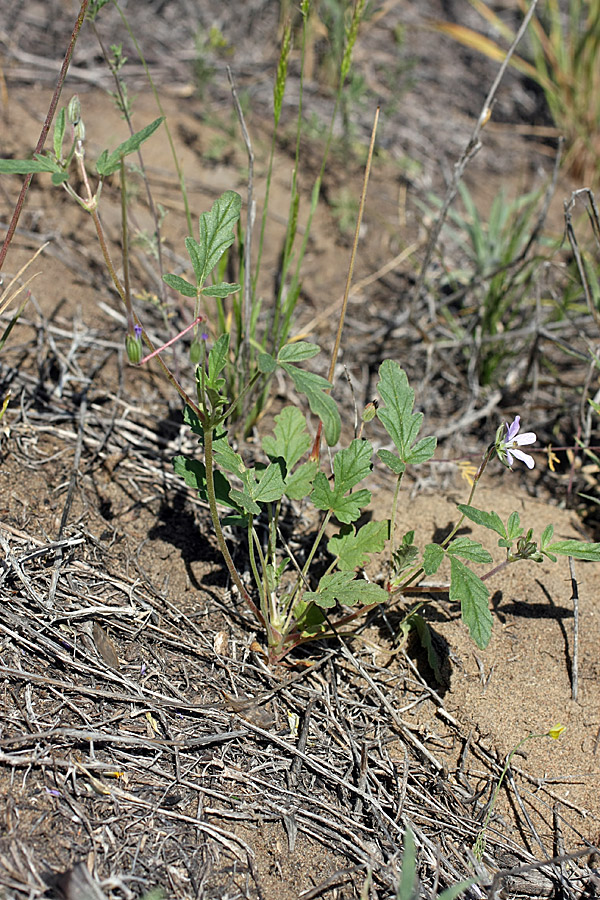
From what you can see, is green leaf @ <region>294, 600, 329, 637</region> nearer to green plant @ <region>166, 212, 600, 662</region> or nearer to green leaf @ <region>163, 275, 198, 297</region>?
green plant @ <region>166, 212, 600, 662</region>

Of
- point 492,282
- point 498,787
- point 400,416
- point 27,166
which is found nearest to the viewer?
point 27,166

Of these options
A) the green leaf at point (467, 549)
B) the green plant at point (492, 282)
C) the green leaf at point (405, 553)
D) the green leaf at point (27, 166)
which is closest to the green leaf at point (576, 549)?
the green leaf at point (467, 549)

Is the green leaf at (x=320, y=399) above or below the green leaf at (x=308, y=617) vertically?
above

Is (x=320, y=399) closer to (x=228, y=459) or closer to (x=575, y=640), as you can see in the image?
(x=228, y=459)

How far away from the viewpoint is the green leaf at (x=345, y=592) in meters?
1.39

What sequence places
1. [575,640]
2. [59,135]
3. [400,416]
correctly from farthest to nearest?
[575,640] → [400,416] → [59,135]

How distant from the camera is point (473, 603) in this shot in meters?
1.31

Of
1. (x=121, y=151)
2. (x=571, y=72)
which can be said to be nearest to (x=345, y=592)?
(x=121, y=151)

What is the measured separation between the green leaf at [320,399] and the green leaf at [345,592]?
0.32m

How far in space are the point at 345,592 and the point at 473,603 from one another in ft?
0.82

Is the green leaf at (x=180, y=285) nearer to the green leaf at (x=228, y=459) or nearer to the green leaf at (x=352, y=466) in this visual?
the green leaf at (x=228, y=459)

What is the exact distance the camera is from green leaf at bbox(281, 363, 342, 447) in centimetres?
123

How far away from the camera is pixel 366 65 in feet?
11.3

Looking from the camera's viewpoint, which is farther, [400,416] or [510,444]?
[400,416]
